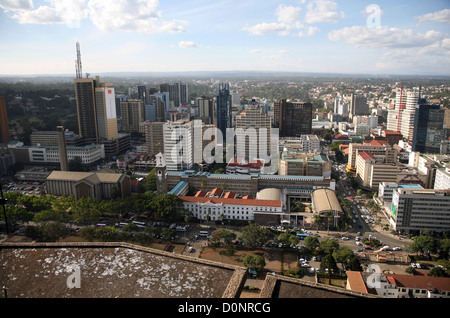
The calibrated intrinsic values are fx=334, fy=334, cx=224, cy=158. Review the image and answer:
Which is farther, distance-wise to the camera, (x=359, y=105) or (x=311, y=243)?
(x=359, y=105)

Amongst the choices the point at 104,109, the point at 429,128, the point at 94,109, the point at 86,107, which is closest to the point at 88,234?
the point at 104,109

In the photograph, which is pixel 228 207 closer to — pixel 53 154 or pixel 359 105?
pixel 53 154

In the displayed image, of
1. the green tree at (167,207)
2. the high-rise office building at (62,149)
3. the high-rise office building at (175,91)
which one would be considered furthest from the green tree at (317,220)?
the high-rise office building at (175,91)

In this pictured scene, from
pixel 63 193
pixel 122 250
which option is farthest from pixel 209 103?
pixel 122 250

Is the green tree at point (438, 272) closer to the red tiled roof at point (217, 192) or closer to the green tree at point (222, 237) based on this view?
the green tree at point (222, 237)

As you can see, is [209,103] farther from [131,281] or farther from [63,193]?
[131,281]
